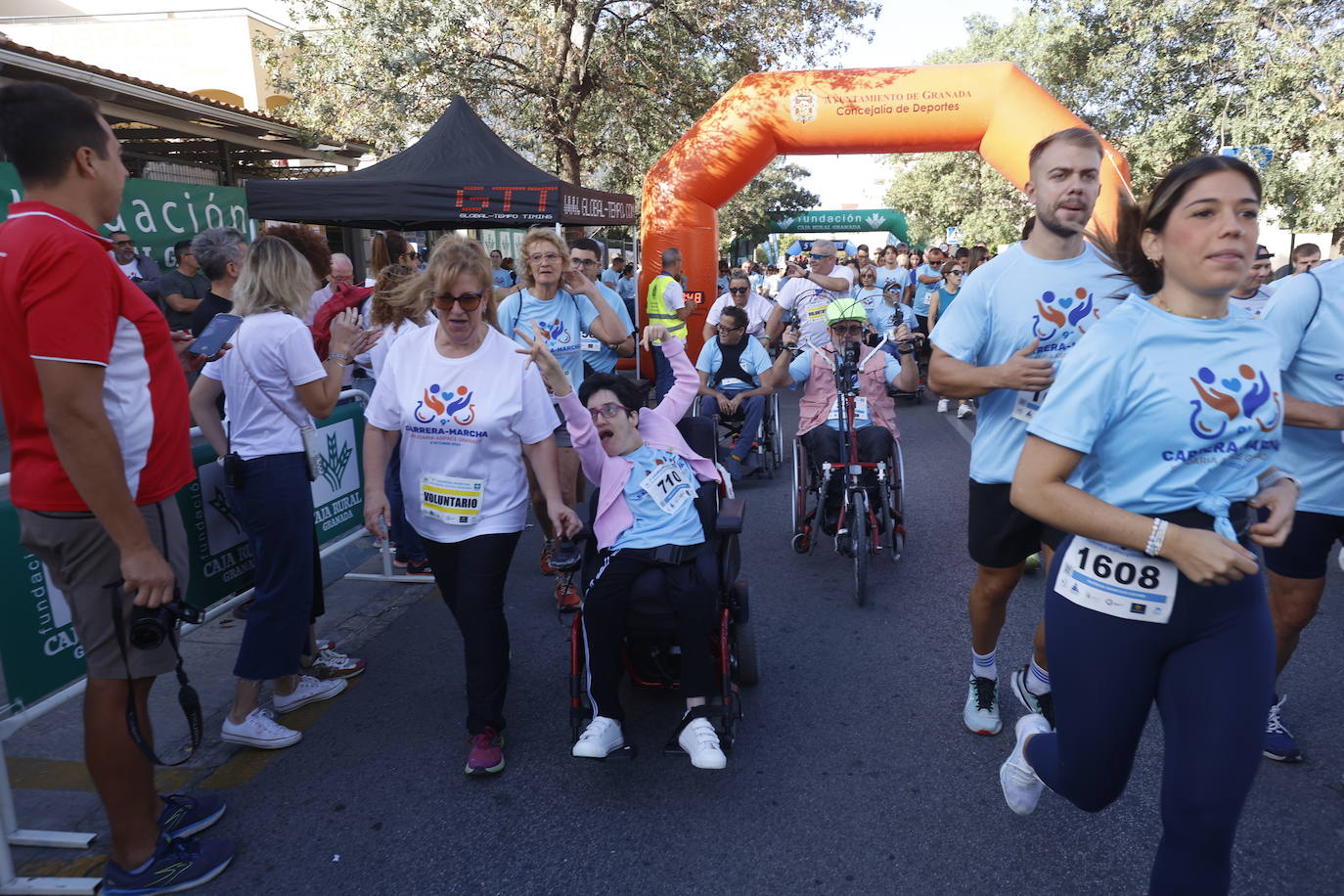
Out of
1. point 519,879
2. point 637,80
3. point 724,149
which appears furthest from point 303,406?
point 637,80

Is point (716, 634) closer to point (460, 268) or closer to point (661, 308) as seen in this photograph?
point (460, 268)

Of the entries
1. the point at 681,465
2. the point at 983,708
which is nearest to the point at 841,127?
the point at 681,465

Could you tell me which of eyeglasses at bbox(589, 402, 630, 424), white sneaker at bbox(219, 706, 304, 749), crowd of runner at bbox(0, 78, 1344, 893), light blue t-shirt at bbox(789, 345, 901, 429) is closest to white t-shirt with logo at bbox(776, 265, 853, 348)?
light blue t-shirt at bbox(789, 345, 901, 429)

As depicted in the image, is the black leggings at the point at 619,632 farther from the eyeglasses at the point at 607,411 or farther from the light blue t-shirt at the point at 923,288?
the light blue t-shirt at the point at 923,288

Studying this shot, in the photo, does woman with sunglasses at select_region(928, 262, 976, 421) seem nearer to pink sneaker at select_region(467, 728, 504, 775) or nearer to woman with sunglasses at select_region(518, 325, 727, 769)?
woman with sunglasses at select_region(518, 325, 727, 769)

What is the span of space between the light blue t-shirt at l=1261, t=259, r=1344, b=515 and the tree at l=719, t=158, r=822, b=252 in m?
31.6

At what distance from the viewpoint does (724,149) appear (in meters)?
12.1

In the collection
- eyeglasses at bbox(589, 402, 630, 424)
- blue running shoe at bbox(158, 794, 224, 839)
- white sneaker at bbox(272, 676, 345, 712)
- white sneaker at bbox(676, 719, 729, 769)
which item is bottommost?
white sneaker at bbox(272, 676, 345, 712)

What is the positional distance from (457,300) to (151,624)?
136 cm

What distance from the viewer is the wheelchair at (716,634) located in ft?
10.3

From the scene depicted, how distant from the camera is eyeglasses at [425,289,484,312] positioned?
306 centimetres

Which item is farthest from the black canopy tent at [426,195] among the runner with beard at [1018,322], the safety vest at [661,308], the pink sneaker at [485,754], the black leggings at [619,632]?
the runner with beard at [1018,322]

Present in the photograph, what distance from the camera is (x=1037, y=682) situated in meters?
3.20

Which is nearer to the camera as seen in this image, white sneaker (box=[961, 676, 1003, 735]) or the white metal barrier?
the white metal barrier
